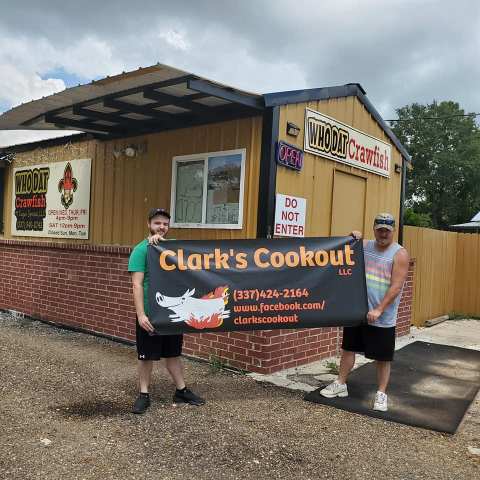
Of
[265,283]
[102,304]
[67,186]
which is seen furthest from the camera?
[67,186]

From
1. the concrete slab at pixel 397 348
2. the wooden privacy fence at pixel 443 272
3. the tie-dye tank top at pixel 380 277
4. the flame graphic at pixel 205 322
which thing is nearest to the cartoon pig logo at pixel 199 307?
the flame graphic at pixel 205 322

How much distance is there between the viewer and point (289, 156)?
6.23m

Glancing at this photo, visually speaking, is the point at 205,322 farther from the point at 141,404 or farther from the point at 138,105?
the point at 138,105

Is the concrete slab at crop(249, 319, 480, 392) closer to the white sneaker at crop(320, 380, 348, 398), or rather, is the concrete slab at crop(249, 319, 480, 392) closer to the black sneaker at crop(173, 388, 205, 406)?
the white sneaker at crop(320, 380, 348, 398)

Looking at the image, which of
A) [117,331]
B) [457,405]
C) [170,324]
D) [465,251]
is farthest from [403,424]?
[465,251]

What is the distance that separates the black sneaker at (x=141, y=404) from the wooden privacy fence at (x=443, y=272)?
6.22m

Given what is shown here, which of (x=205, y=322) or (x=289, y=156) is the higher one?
(x=289, y=156)

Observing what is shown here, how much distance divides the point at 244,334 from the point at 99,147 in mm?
4243

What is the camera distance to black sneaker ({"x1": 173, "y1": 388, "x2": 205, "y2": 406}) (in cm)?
480

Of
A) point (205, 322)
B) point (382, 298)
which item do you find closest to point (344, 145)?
point (382, 298)

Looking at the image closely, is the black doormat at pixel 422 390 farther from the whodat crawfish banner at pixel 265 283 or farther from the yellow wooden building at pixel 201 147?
the yellow wooden building at pixel 201 147

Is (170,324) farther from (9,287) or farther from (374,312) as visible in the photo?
(9,287)

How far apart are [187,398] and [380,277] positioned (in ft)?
6.91

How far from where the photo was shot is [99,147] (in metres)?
8.43
